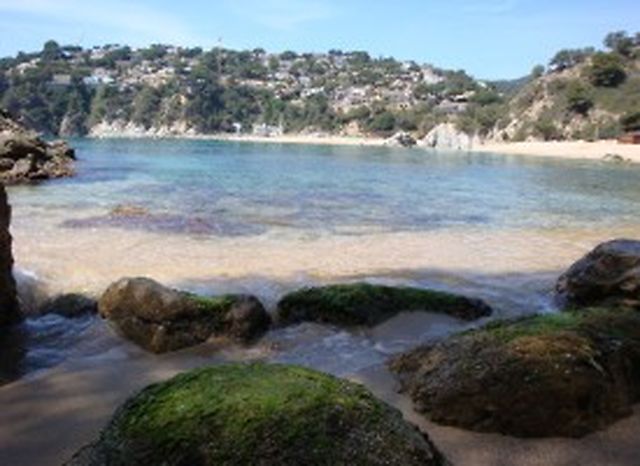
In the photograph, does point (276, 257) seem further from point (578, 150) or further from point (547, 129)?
point (547, 129)

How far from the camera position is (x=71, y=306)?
9.65 m

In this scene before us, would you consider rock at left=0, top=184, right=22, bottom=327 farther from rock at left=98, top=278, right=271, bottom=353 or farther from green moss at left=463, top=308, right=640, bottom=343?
green moss at left=463, top=308, right=640, bottom=343

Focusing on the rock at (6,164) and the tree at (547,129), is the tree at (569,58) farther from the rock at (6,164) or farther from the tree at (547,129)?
the rock at (6,164)

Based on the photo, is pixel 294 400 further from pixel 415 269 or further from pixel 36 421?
pixel 415 269

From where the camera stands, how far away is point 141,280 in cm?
869

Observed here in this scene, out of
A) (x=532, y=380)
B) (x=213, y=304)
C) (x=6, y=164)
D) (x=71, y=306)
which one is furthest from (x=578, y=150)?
(x=532, y=380)

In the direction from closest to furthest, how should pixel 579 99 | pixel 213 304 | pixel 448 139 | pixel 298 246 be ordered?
1. pixel 213 304
2. pixel 298 246
3. pixel 579 99
4. pixel 448 139

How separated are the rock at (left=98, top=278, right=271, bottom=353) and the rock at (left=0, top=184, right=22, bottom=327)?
1.12m

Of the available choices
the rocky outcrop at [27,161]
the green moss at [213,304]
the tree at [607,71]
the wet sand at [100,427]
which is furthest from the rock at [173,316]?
the tree at [607,71]

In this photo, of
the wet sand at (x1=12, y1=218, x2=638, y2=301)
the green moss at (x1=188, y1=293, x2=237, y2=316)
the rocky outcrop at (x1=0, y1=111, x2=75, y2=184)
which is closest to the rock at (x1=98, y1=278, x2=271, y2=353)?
the green moss at (x1=188, y1=293, x2=237, y2=316)

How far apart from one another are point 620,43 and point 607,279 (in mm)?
141772

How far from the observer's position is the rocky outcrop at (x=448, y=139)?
134550 mm

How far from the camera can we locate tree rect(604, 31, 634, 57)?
13600 cm

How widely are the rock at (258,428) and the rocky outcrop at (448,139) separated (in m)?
130
